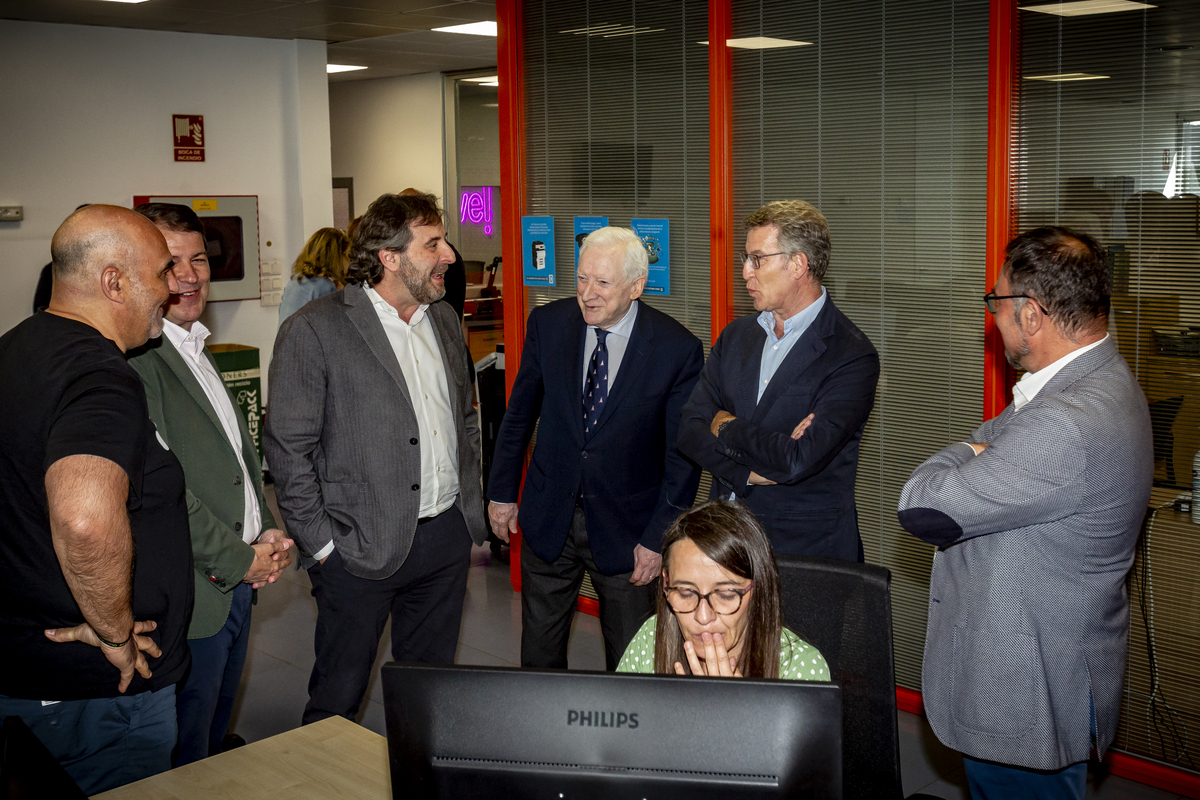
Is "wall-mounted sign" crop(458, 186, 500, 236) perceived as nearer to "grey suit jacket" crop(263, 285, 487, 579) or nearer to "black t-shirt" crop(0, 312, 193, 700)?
"grey suit jacket" crop(263, 285, 487, 579)

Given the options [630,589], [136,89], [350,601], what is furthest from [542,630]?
[136,89]

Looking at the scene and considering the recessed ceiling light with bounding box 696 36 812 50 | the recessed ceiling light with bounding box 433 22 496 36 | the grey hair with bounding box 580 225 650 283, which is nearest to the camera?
the grey hair with bounding box 580 225 650 283

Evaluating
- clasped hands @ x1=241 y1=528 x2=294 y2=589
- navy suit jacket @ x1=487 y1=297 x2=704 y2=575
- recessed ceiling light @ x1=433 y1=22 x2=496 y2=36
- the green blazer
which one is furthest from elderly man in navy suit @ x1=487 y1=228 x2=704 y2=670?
recessed ceiling light @ x1=433 y1=22 x2=496 y2=36

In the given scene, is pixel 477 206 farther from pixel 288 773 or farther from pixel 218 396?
pixel 288 773

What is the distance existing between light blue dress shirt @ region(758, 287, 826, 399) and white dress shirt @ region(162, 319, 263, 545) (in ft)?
4.90

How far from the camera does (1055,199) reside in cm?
332

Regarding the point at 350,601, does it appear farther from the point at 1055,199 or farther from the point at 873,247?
the point at 1055,199

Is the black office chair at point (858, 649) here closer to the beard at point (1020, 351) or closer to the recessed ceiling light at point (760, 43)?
the beard at point (1020, 351)

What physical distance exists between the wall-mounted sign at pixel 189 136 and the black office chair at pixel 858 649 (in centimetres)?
687

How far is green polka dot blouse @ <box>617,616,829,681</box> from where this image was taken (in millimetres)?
1854

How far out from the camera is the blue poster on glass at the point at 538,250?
4.93 metres

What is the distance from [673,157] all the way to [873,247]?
41.8 inches

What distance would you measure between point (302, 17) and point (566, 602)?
514 cm

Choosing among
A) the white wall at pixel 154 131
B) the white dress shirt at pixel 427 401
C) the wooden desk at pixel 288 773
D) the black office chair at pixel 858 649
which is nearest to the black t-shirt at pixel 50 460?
the wooden desk at pixel 288 773
